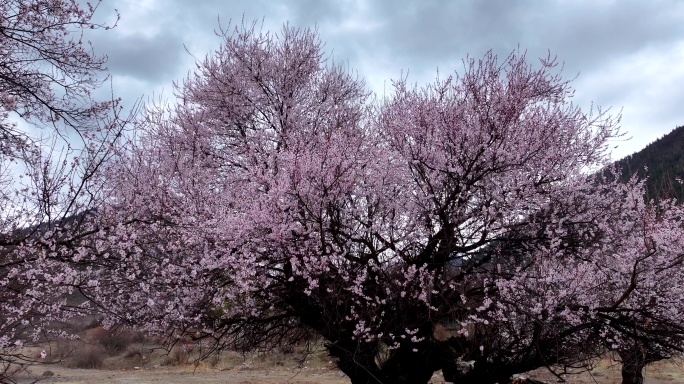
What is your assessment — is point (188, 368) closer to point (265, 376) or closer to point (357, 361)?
point (265, 376)

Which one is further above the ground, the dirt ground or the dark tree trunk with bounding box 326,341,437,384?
the dark tree trunk with bounding box 326,341,437,384

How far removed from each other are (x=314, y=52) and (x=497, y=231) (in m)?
6.82

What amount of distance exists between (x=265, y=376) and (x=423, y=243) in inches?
535

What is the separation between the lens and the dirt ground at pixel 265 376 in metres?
18.6

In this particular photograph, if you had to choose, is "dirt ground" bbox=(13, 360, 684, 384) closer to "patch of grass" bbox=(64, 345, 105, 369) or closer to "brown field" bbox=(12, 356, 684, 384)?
"brown field" bbox=(12, 356, 684, 384)

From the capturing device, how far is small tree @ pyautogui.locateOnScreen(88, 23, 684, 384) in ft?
28.7

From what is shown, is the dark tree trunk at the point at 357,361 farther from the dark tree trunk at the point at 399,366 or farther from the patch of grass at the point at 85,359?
the patch of grass at the point at 85,359

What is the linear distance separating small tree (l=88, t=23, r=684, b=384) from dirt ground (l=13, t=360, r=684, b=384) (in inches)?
291

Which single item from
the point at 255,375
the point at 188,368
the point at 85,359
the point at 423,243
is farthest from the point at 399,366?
the point at 85,359

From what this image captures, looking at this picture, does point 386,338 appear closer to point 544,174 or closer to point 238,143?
point 544,174

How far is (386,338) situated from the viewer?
909 centimetres

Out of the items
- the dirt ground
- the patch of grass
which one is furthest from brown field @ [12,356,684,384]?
the patch of grass

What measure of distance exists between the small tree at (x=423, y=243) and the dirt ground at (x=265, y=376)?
24.2ft

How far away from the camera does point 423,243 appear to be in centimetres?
943
